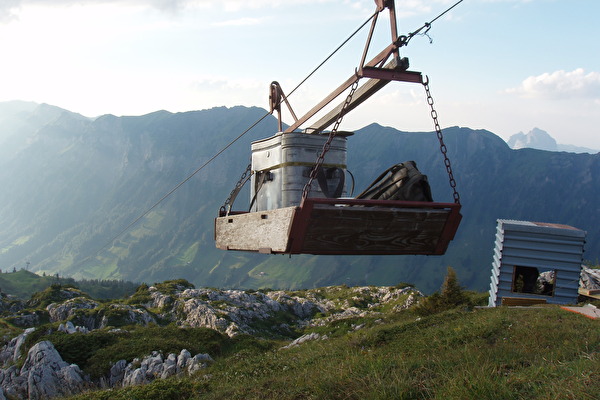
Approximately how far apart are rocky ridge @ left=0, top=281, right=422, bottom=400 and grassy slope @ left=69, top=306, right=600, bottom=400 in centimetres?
727

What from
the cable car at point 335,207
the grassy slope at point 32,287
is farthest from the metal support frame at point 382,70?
the grassy slope at point 32,287

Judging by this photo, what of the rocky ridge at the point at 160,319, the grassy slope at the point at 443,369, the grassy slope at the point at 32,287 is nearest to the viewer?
the grassy slope at the point at 443,369

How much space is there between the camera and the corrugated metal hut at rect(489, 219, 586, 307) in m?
24.2

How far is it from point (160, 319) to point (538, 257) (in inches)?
1027

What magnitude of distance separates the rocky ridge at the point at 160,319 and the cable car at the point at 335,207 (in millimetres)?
11791

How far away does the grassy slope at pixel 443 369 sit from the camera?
7.43 m

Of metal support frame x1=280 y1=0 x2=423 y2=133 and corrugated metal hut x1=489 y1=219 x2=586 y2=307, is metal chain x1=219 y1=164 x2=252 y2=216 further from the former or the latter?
corrugated metal hut x1=489 y1=219 x2=586 y2=307

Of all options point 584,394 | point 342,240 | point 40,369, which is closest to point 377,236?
point 342,240

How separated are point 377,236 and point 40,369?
19.7 m

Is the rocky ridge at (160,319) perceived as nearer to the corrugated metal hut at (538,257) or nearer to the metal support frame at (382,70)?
the corrugated metal hut at (538,257)

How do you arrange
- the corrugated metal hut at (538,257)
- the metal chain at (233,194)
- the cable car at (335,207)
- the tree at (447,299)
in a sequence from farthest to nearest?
1. the tree at (447,299)
2. the corrugated metal hut at (538,257)
3. the metal chain at (233,194)
4. the cable car at (335,207)

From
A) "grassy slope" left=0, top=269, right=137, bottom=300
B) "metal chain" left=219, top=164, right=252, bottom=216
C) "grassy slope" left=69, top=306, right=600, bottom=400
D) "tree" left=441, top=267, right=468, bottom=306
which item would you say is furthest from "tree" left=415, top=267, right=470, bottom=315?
"grassy slope" left=0, top=269, right=137, bottom=300

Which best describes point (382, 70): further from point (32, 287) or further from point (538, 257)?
point (32, 287)

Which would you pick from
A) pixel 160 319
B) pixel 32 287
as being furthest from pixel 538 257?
pixel 32 287
